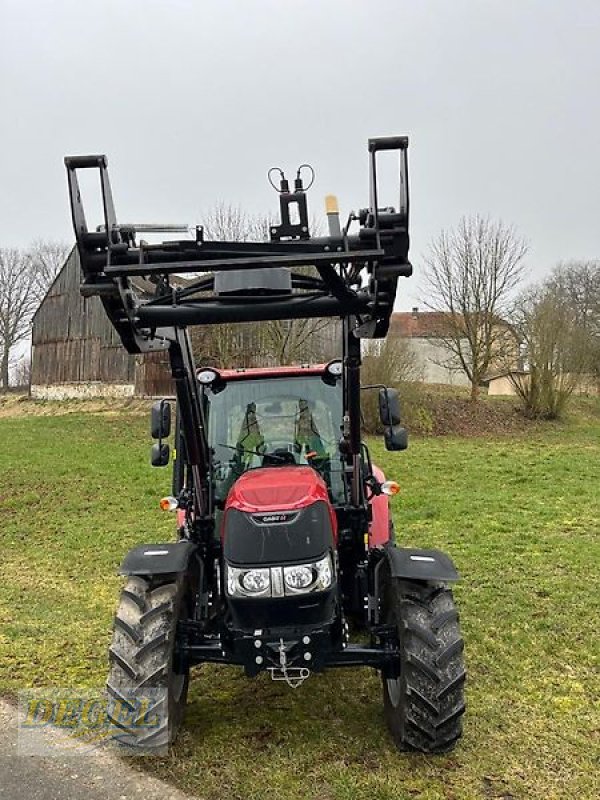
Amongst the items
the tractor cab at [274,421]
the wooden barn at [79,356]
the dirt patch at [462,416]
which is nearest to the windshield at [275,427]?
the tractor cab at [274,421]

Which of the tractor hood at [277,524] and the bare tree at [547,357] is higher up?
the tractor hood at [277,524]

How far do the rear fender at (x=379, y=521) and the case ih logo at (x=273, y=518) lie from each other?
66.0 inches

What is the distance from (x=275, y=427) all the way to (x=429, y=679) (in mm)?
1878

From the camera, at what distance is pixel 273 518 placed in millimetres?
3871

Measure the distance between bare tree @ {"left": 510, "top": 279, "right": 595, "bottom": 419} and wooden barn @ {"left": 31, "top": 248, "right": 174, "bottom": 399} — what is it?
12.5 metres

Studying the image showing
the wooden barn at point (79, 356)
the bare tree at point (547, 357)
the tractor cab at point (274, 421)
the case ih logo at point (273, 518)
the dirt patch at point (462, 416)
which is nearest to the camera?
the case ih logo at point (273, 518)

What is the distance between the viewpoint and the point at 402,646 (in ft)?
12.7

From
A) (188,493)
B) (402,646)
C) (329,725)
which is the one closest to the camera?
(402,646)

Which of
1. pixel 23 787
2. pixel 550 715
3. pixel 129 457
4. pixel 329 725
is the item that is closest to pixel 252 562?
pixel 329 725

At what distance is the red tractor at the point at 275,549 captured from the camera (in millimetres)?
3434

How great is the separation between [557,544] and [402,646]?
223 inches

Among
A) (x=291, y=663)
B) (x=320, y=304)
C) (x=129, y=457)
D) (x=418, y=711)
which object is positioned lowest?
(x=129, y=457)

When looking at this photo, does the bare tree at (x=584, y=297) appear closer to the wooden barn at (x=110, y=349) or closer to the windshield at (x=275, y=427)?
the wooden barn at (x=110, y=349)

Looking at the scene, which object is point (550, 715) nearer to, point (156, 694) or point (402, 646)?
point (402, 646)
